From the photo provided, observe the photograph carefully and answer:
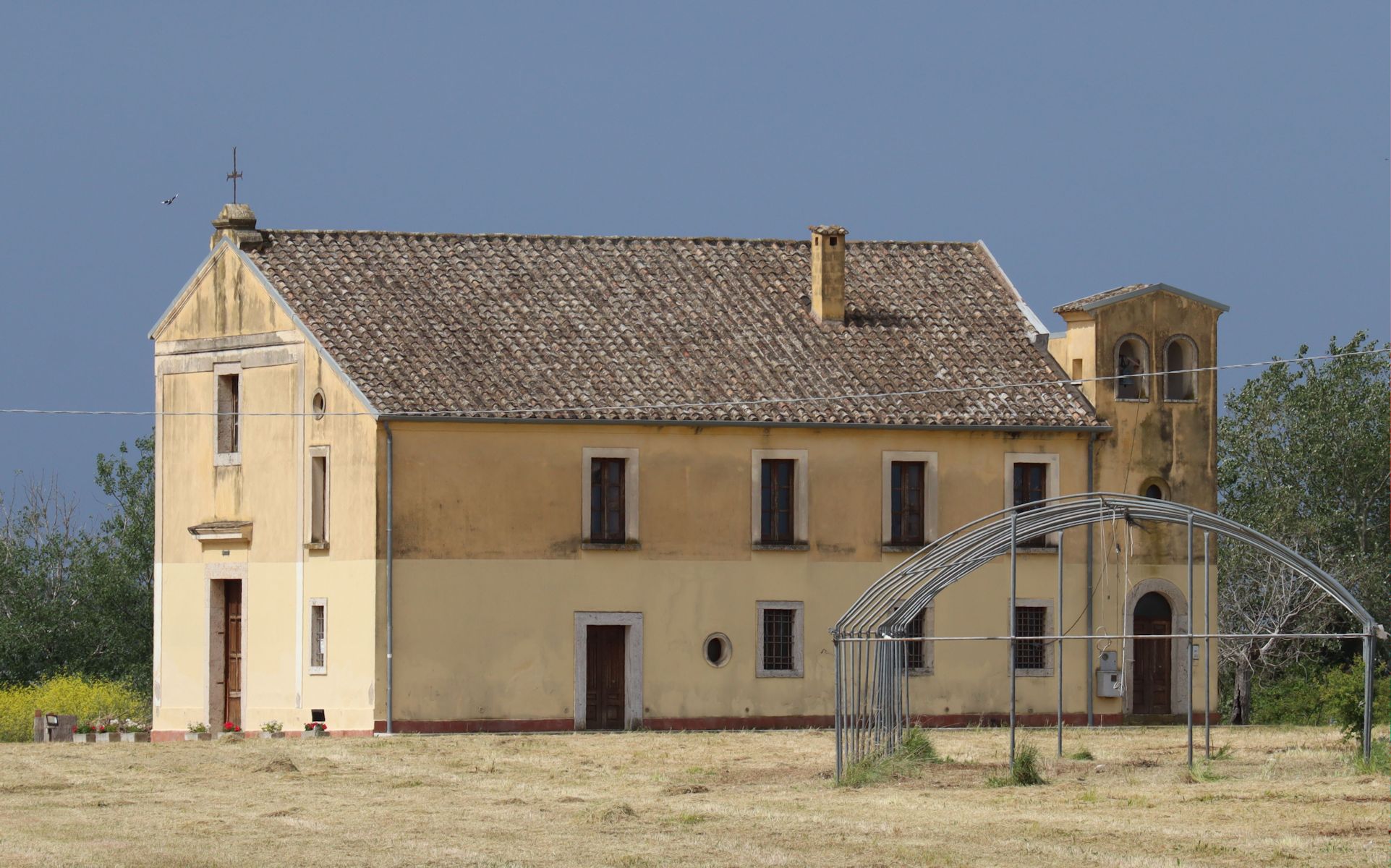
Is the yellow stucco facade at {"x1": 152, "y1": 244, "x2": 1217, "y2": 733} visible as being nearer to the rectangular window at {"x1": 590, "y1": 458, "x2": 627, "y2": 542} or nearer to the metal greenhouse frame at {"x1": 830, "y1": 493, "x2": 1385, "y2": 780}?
the rectangular window at {"x1": 590, "y1": 458, "x2": 627, "y2": 542}

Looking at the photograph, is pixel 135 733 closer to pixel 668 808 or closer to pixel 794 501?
pixel 794 501

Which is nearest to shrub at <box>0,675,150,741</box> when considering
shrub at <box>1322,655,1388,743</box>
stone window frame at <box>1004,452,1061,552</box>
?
stone window frame at <box>1004,452,1061,552</box>

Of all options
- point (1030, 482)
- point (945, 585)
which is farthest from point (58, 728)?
point (945, 585)

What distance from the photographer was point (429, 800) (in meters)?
26.5

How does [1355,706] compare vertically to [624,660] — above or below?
below

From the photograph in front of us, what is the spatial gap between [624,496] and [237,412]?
7.20m

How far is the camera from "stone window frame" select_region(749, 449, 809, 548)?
40.6 m

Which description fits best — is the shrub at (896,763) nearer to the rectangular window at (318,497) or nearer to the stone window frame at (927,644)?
the stone window frame at (927,644)

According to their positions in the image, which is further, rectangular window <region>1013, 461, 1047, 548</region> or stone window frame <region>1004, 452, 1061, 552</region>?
rectangular window <region>1013, 461, 1047, 548</region>

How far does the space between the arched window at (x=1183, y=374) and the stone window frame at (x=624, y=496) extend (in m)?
9.79

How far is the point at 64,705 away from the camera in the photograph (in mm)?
48250

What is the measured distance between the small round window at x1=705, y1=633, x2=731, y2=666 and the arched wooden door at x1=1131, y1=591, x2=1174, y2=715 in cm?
747

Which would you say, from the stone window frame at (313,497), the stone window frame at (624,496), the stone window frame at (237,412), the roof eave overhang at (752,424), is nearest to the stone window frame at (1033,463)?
the roof eave overhang at (752,424)

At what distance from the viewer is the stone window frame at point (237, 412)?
41812 millimetres
